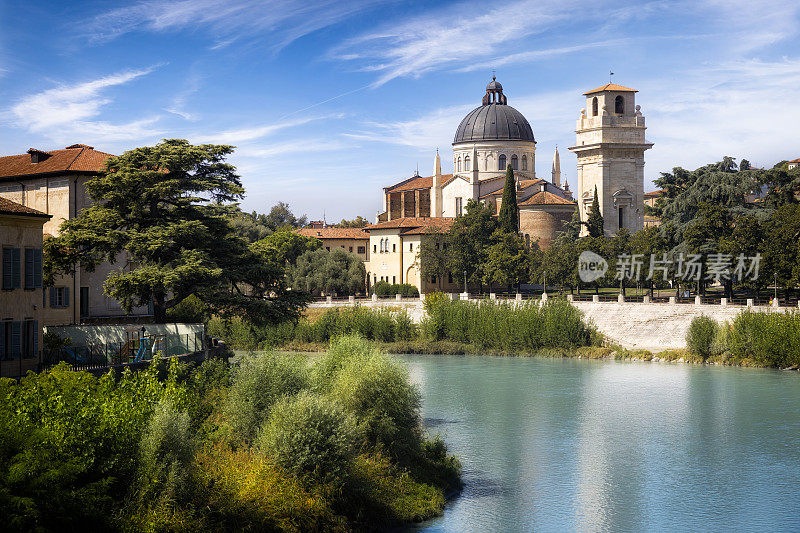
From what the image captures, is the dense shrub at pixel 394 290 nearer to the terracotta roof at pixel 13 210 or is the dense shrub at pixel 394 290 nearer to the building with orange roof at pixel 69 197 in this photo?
the building with orange roof at pixel 69 197

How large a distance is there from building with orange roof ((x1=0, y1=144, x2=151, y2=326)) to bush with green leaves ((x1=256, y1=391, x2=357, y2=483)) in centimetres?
1460

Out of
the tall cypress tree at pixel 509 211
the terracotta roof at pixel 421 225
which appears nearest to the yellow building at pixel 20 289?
the tall cypress tree at pixel 509 211

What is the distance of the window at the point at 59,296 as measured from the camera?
2838 cm

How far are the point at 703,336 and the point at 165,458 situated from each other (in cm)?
3452

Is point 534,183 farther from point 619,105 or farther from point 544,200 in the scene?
point 619,105

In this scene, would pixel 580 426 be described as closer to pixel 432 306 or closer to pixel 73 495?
pixel 73 495

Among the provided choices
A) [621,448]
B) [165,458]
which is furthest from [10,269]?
[621,448]

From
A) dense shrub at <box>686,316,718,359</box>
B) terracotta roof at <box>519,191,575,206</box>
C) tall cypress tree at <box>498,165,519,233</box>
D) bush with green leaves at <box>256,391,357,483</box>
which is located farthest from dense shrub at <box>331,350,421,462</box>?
terracotta roof at <box>519,191,575,206</box>

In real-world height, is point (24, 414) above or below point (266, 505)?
above

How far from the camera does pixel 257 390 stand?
19.3m

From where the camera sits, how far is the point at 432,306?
178 ft

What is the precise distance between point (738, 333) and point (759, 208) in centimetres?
1229

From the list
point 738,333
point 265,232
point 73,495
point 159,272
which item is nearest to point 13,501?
point 73,495

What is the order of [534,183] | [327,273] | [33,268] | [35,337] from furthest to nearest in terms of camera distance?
[534,183] → [327,273] → [33,268] → [35,337]
